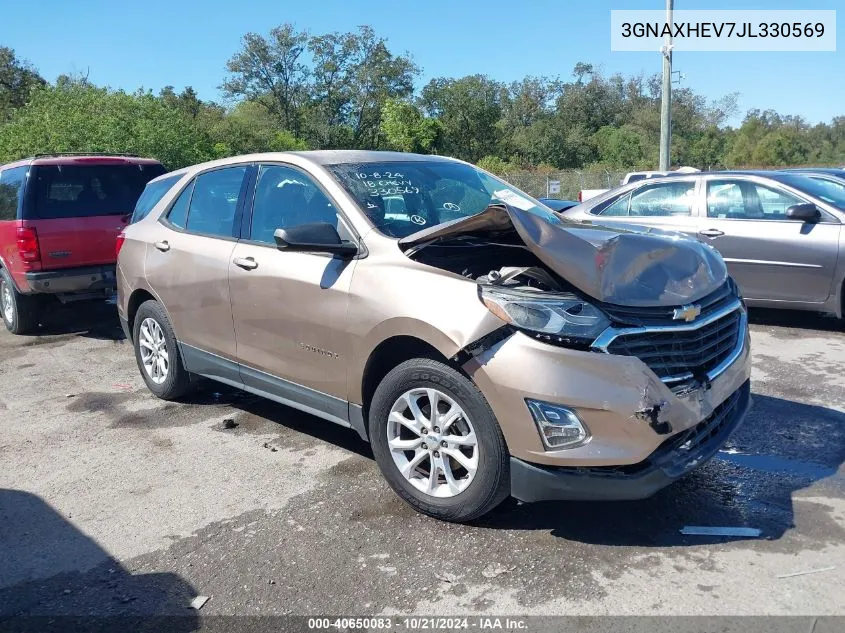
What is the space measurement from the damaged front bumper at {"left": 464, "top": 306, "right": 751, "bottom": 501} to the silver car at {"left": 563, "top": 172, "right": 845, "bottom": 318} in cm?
382

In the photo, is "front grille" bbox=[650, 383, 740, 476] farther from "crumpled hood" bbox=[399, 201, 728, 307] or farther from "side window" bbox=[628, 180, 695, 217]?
"side window" bbox=[628, 180, 695, 217]

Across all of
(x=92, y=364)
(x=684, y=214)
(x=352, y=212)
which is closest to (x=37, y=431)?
(x=92, y=364)

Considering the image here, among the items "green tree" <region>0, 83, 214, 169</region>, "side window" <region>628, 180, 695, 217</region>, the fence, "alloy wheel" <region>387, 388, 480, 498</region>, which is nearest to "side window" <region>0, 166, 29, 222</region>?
"alloy wheel" <region>387, 388, 480, 498</region>

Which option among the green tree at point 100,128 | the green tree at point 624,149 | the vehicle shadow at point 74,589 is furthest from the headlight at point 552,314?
the green tree at point 624,149

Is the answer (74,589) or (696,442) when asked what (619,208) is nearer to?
(696,442)

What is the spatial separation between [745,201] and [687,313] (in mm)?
4964

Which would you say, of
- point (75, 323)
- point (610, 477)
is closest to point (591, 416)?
point (610, 477)

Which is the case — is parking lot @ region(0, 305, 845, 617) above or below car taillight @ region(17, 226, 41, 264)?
below

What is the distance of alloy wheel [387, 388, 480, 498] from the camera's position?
139 inches

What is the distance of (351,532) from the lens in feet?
12.1

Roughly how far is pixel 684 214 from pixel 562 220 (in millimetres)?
3938

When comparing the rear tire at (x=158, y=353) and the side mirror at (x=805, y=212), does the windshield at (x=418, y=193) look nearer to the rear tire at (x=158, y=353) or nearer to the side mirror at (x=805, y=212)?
the rear tire at (x=158, y=353)

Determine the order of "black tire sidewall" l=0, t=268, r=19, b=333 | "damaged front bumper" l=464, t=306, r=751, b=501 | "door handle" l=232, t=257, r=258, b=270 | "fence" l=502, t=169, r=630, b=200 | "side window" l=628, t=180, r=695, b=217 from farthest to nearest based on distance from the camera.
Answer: "fence" l=502, t=169, r=630, b=200
"black tire sidewall" l=0, t=268, r=19, b=333
"side window" l=628, t=180, r=695, b=217
"door handle" l=232, t=257, r=258, b=270
"damaged front bumper" l=464, t=306, r=751, b=501

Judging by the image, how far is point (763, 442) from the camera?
4602 millimetres
